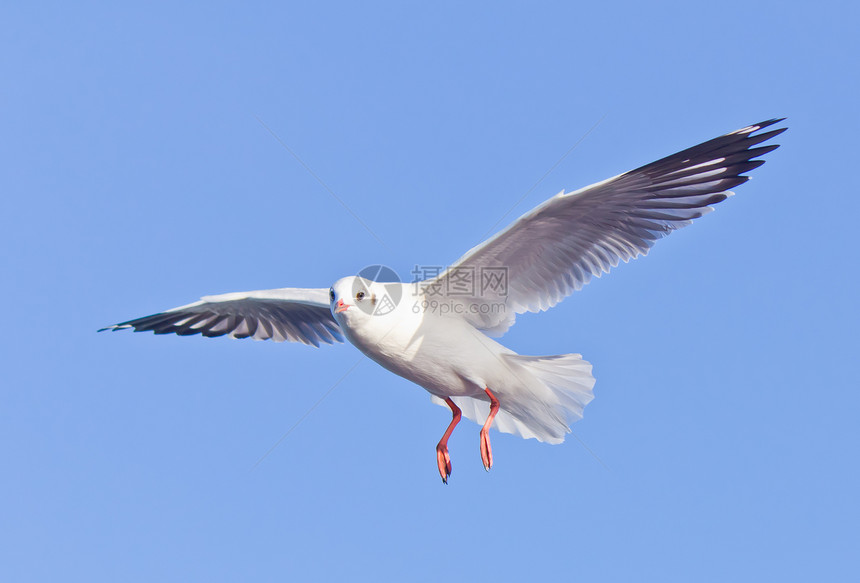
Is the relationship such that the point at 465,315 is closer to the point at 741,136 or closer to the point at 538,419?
the point at 538,419

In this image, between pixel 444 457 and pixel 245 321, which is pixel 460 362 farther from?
pixel 245 321

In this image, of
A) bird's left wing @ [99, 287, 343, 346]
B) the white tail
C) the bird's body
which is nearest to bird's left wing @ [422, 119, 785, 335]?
the bird's body

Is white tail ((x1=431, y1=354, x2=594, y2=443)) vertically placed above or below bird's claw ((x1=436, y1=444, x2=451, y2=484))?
above

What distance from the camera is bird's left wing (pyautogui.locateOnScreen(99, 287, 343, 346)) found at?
859 cm

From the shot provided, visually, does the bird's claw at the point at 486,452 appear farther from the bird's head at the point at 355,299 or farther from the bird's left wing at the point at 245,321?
the bird's left wing at the point at 245,321

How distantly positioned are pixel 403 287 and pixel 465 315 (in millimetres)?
653

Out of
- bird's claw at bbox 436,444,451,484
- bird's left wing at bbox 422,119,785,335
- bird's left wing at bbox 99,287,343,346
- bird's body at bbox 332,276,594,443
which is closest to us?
bird's left wing at bbox 422,119,785,335

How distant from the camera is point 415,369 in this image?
6805 millimetres

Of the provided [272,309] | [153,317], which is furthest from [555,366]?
[153,317]

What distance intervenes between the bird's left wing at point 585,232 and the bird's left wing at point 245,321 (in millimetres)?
1898

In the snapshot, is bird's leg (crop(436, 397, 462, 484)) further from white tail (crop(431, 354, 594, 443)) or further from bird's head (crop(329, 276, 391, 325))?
bird's head (crop(329, 276, 391, 325))

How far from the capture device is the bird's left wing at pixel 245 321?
8586 millimetres

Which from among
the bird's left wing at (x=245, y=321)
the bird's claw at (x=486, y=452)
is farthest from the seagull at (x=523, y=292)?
the bird's left wing at (x=245, y=321)

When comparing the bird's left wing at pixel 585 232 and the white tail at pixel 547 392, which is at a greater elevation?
the bird's left wing at pixel 585 232
